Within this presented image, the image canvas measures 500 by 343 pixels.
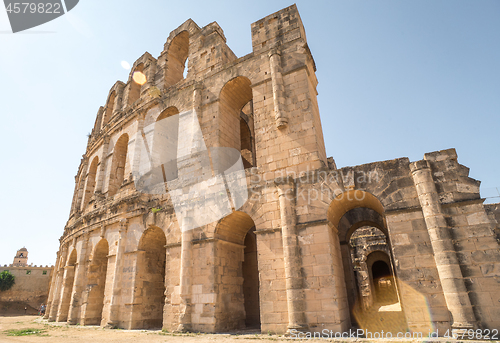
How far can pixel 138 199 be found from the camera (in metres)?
12.5

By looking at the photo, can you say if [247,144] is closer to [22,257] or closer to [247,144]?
[247,144]

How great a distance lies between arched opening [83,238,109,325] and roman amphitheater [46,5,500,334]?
0.06m

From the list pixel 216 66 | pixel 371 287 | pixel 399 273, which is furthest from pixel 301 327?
pixel 371 287

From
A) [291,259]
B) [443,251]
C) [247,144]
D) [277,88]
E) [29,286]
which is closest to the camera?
[443,251]

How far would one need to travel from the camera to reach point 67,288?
634 inches

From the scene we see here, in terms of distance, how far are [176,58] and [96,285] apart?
12788 millimetres

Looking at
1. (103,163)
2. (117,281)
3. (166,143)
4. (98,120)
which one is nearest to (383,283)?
(166,143)

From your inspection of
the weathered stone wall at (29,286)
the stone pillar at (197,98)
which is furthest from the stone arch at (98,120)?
the weathered stone wall at (29,286)

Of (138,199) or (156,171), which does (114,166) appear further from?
(138,199)

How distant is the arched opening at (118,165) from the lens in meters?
16.2

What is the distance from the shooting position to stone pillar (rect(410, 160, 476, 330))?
655cm

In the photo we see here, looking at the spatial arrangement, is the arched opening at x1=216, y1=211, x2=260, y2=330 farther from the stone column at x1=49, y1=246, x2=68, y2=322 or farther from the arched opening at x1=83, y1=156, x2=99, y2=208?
the arched opening at x1=83, y1=156, x2=99, y2=208

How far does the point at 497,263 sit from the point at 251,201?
6352 millimetres

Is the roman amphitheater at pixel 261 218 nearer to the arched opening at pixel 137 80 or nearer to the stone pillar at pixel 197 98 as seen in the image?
the stone pillar at pixel 197 98
